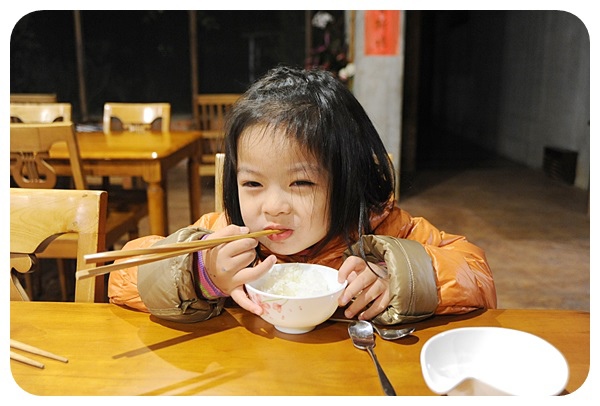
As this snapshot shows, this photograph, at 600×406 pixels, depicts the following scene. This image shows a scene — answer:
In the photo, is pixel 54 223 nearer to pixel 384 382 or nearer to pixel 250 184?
pixel 250 184

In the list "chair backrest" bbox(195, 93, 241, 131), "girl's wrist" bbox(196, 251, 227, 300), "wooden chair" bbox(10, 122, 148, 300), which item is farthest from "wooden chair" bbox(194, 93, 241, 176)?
"girl's wrist" bbox(196, 251, 227, 300)

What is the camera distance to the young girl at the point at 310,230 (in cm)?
86

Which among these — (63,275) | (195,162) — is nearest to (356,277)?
(63,275)

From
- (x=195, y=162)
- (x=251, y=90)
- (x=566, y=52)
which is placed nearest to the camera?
(x=251, y=90)

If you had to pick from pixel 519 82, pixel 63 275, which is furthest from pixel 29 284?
pixel 519 82

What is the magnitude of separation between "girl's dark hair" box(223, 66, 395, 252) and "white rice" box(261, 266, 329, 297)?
113 millimetres

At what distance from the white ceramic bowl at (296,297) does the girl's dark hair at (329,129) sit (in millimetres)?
114

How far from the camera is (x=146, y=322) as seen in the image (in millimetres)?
877

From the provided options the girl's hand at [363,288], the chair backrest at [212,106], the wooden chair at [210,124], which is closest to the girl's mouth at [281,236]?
the girl's hand at [363,288]

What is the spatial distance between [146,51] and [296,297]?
20.0ft

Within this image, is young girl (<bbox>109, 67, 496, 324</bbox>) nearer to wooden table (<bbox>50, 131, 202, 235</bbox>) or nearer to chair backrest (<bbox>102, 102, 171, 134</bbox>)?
wooden table (<bbox>50, 131, 202, 235</bbox>)

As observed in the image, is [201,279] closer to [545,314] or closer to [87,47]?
[545,314]

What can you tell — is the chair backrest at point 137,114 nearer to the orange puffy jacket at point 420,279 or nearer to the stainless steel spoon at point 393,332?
the orange puffy jacket at point 420,279
